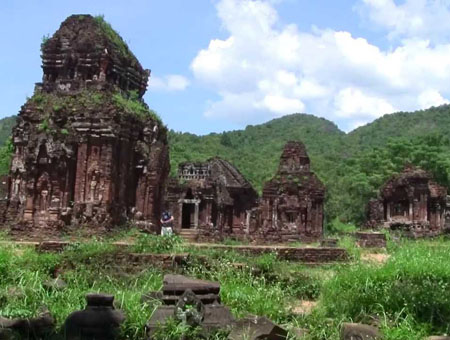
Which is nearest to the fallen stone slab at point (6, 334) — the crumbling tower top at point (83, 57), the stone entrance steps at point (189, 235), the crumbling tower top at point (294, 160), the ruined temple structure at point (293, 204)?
the crumbling tower top at point (83, 57)

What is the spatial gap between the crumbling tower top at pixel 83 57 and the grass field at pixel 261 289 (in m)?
9.97

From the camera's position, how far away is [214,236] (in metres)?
22.8

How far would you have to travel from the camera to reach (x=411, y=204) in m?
28.2

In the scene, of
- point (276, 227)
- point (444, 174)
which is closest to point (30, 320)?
point (276, 227)

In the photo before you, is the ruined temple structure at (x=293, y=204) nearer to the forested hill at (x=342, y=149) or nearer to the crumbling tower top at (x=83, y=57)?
the crumbling tower top at (x=83, y=57)

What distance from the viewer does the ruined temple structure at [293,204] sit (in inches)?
999

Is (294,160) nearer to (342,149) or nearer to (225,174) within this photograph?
(225,174)

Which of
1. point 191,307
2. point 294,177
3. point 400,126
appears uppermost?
point 400,126

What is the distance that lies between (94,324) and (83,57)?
14.7m

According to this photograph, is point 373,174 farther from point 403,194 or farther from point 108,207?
point 108,207

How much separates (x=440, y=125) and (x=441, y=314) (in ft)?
253

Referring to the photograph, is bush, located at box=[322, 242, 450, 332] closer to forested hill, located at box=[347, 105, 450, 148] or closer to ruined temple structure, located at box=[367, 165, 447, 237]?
ruined temple structure, located at box=[367, 165, 447, 237]

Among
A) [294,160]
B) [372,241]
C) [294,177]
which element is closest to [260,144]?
[294,160]

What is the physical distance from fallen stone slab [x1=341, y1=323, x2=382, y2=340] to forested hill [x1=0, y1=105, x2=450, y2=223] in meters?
30.7
